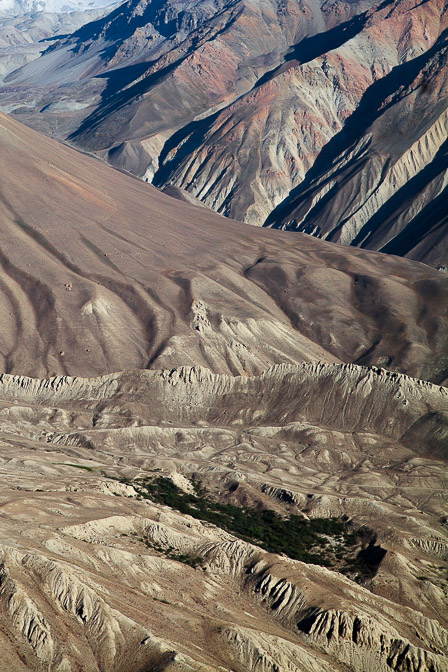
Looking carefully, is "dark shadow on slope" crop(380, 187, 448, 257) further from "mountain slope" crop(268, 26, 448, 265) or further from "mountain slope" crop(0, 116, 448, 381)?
"mountain slope" crop(0, 116, 448, 381)

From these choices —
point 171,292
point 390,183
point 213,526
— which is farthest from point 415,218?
point 213,526

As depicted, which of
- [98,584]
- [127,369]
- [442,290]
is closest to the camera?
[98,584]

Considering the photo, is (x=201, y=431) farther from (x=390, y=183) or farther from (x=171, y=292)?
(x=390, y=183)

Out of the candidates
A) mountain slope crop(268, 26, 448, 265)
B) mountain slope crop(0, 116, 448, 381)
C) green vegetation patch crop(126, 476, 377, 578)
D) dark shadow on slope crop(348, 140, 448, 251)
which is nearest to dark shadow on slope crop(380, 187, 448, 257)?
dark shadow on slope crop(348, 140, 448, 251)

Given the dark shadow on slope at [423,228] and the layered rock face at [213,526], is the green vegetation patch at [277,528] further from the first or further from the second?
the dark shadow on slope at [423,228]

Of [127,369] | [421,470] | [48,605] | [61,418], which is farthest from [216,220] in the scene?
[48,605]

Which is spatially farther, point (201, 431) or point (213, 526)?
point (201, 431)

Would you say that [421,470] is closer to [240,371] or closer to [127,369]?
[240,371]
